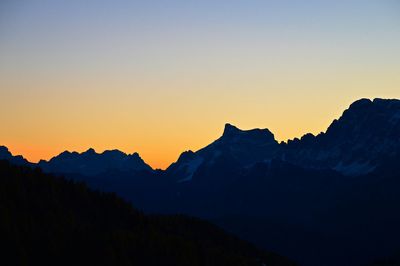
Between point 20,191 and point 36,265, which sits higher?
point 20,191

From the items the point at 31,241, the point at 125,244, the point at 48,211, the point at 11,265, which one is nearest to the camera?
the point at 11,265

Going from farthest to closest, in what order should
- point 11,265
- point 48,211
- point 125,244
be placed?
point 48,211 → point 125,244 → point 11,265

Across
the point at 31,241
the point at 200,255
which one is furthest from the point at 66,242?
the point at 200,255

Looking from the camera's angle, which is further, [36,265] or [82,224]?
[82,224]

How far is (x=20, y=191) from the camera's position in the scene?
7667 inches

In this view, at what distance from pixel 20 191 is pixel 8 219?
21563 mm

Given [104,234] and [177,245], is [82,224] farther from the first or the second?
[177,245]

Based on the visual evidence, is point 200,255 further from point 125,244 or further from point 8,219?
point 8,219

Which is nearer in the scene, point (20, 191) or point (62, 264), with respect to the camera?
point (62, 264)

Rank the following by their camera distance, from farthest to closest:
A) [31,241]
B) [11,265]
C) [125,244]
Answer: [125,244] → [31,241] → [11,265]

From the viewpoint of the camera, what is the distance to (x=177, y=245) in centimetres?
19062

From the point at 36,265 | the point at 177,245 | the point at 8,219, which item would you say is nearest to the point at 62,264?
the point at 36,265

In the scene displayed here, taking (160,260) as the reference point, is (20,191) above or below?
above

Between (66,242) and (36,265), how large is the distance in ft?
52.6
